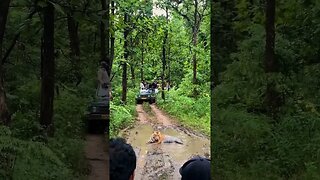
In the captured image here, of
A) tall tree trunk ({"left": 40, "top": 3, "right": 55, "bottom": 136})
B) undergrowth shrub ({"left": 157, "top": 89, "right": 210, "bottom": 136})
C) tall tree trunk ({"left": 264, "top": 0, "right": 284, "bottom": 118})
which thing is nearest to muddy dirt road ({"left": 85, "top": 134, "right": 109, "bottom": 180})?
tall tree trunk ({"left": 40, "top": 3, "right": 55, "bottom": 136})

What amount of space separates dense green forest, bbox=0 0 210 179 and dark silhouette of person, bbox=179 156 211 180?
10 centimetres

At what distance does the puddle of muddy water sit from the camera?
1.68m

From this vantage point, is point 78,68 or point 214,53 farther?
point 78,68

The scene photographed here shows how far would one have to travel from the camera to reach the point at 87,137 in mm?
1788

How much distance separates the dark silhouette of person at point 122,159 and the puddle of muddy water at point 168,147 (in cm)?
2

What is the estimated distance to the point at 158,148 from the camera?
1689 millimetres

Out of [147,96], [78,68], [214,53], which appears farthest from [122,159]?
[214,53]

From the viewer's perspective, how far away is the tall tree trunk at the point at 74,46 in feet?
5.64

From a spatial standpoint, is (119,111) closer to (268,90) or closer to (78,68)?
(78,68)

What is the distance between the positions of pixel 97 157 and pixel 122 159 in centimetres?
9

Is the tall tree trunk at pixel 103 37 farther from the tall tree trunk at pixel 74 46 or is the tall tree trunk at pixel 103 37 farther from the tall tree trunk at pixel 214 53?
the tall tree trunk at pixel 214 53

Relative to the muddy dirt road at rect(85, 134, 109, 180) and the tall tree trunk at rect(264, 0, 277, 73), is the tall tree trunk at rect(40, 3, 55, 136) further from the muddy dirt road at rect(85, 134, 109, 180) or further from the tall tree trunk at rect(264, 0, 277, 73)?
the tall tree trunk at rect(264, 0, 277, 73)

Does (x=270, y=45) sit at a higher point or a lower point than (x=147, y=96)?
higher

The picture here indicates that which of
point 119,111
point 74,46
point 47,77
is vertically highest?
point 74,46
